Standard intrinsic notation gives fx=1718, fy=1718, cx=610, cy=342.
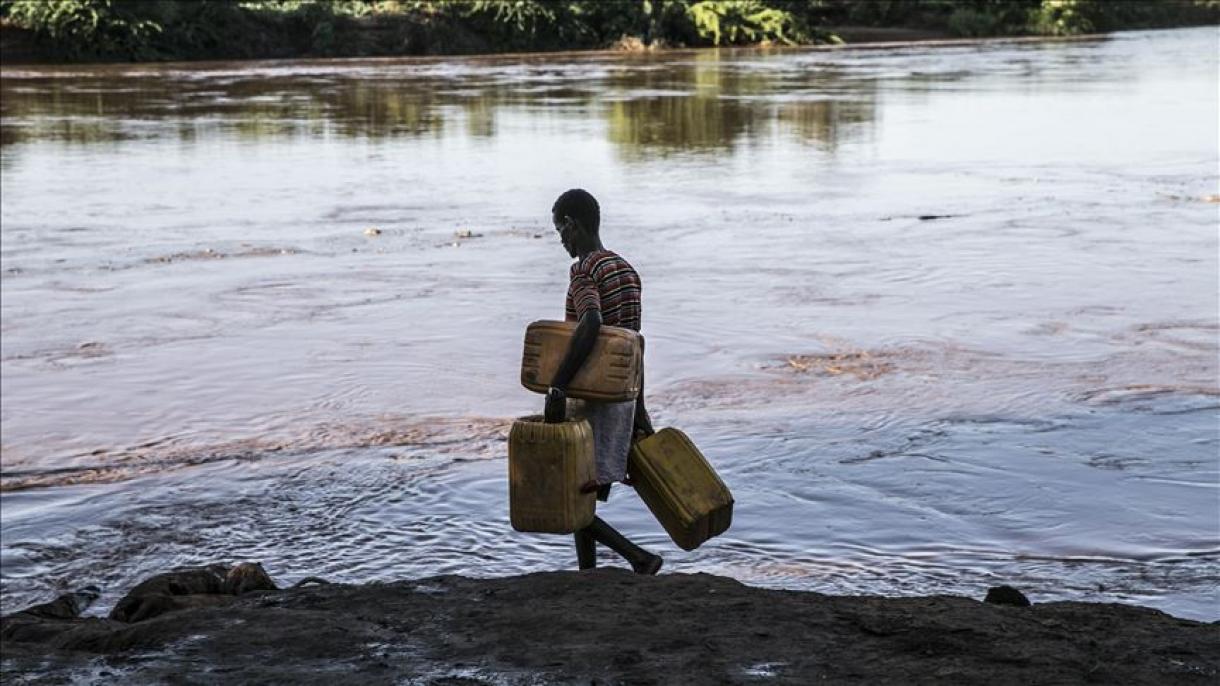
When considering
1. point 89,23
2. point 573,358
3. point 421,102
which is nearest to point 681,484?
point 573,358

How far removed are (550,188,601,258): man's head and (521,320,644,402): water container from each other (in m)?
0.30

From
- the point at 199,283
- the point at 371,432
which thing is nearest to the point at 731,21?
the point at 199,283

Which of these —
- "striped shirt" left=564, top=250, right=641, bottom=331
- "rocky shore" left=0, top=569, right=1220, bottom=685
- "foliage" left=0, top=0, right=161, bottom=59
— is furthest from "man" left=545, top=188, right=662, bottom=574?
"foliage" left=0, top=0, right=161, bottom=59

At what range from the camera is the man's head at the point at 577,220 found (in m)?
5.68

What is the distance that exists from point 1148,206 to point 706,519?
36.8 ft

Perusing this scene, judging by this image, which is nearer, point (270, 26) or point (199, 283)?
point (199, 283)

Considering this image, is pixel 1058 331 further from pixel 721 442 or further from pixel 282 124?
pixel 282 124

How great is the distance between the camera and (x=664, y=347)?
10508 millimetres

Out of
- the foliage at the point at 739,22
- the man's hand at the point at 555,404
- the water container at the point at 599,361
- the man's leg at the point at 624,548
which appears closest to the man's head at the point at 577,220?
the water container at the point at 599,361

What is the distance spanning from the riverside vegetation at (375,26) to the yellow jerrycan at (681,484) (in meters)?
43.3

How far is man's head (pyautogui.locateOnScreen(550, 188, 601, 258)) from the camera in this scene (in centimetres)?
568

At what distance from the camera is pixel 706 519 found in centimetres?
579

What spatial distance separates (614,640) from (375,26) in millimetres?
48918

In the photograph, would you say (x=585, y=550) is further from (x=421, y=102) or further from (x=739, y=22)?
(x=739, y=22)
